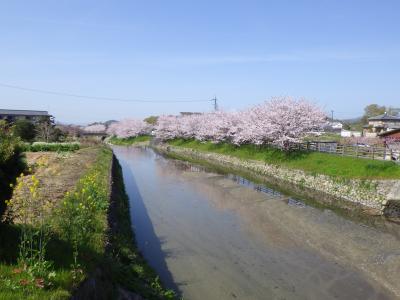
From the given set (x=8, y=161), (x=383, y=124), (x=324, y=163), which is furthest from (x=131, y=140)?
(x=8, y=161)

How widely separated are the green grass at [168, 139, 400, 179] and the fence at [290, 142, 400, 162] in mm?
1273

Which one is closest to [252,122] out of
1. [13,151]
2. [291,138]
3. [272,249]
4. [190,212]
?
[291,138]

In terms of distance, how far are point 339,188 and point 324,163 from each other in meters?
4.45

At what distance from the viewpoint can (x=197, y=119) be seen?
216 ft

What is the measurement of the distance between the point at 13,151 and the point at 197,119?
196ft

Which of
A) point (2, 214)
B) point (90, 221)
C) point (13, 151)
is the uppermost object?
point (13, 151)

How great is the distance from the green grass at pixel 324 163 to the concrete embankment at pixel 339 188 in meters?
0.57

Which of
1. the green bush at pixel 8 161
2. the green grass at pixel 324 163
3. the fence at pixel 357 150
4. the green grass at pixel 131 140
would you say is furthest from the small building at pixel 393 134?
the green grass at pixel 131 140

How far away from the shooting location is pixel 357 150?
27422 millimetres

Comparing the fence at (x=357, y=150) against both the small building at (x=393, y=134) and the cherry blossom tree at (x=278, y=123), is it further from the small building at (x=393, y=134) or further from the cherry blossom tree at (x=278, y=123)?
the small building at (x=393, y=134)

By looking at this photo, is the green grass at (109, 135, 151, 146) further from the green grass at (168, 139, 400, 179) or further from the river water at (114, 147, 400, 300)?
the river water at (114, 147, 400, 300)

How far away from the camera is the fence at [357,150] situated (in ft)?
82.2

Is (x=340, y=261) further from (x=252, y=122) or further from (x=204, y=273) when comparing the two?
(x=252, y=122)

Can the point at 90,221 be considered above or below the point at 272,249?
above
